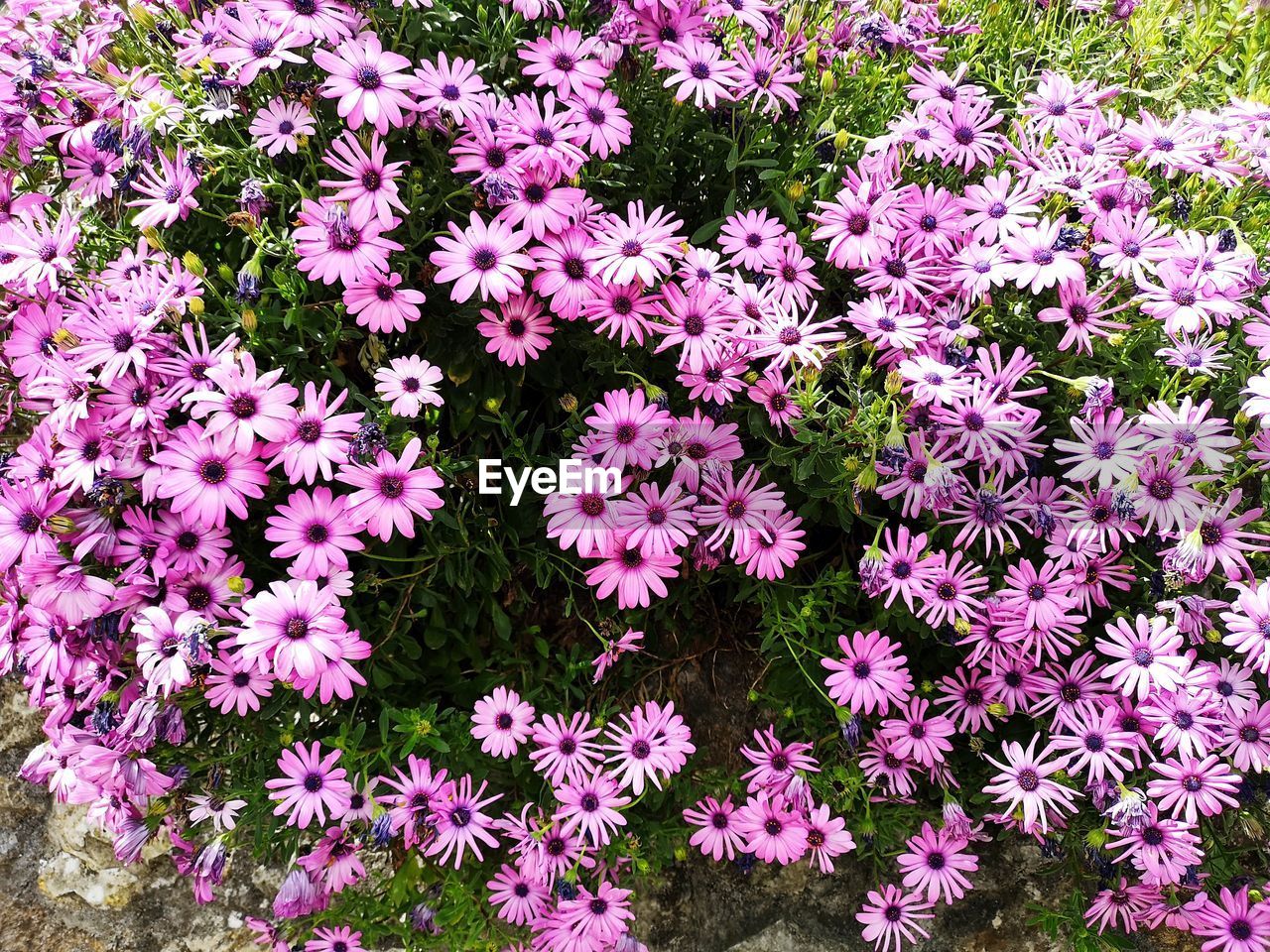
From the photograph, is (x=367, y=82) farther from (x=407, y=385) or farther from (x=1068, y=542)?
(x=1068, y=542)

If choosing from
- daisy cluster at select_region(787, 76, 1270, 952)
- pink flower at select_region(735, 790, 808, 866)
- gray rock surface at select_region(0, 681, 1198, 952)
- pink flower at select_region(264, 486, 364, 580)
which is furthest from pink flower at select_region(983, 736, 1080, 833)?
pink flower at select_region(264, 486, 364, 580)

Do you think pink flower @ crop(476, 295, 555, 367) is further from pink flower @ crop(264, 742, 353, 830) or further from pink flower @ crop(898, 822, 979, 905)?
pink flower @ crop(898, 822, 979, 905)

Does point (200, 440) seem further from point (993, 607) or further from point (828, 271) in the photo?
point (993, 607)

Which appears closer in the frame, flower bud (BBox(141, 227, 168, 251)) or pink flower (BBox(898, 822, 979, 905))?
flower bud (BBox(141, 227, 168, 251))

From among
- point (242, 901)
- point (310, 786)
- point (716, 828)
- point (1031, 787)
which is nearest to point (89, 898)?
point (242, 901)

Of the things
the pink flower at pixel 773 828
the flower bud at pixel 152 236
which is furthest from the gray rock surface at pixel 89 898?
the flower bud at pixel 152 236

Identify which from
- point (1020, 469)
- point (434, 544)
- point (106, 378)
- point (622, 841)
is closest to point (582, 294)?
point (434, 544)

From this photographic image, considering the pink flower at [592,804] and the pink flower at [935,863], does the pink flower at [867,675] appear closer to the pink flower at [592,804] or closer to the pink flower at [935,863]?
the pink flower at [935,863]

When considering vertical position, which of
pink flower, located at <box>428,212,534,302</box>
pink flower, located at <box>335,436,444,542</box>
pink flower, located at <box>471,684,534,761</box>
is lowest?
pink flower, located at <box>471,684,534,761</box>
